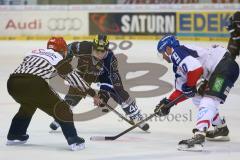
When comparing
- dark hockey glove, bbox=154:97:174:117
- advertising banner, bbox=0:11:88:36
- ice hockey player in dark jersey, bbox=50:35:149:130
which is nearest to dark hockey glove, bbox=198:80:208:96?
dark hockey glove, bbox=154:97:174:117

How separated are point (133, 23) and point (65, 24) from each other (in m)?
1.48

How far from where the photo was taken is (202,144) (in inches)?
224

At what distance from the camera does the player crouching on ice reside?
5695 mm

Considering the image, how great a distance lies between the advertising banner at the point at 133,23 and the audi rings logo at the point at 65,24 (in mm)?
284

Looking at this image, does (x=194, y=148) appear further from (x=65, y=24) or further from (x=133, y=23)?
(x=65, y=24)

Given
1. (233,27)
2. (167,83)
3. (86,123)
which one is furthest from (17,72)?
(167,83)

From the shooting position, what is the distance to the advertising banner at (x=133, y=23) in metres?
14.3

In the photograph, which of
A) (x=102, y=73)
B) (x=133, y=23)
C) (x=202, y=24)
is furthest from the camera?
(x=133, y=23)

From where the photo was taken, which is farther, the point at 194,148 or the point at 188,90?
the point at 188,90

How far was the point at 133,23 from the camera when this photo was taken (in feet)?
47.7

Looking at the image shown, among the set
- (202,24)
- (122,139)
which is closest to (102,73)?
(122,139)

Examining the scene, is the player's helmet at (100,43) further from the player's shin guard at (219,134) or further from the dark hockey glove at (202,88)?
the player's shin guard at (219,134)

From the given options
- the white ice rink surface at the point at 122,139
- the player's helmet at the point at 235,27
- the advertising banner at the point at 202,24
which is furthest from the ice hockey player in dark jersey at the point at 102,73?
the advertising banner at the point at 202,24

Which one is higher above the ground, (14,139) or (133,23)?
(14,139)
